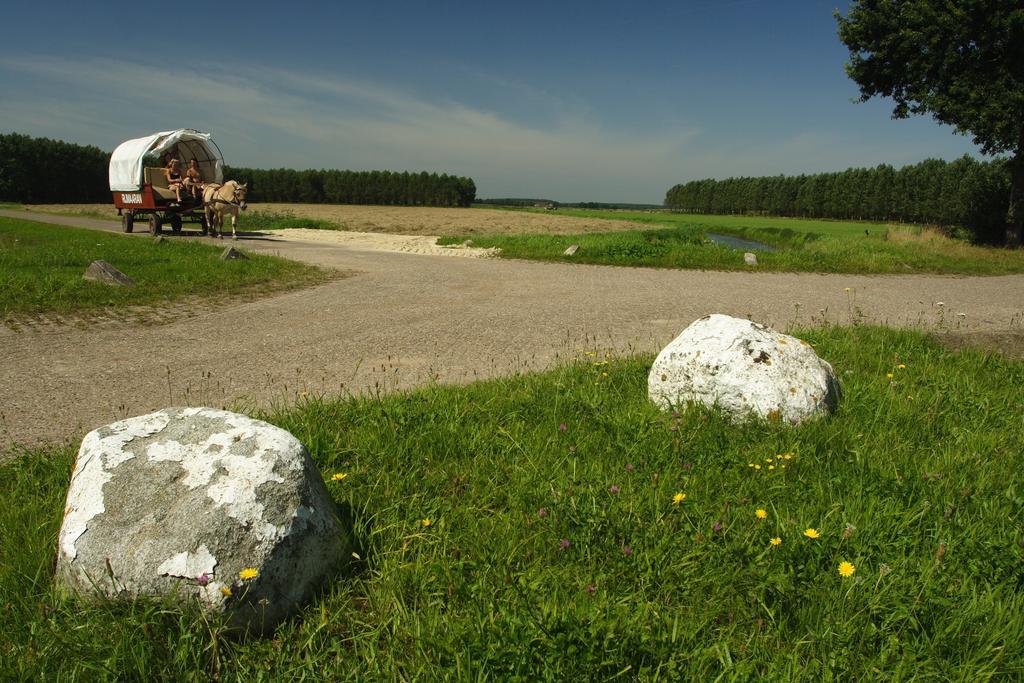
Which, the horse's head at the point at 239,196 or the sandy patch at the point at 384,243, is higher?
the horse's head at the point at 239,196

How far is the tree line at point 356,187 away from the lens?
83000mm

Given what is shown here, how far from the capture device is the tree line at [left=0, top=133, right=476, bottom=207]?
188 ft

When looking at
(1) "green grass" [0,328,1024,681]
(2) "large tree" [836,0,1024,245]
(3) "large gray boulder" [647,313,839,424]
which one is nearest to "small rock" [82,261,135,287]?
(1) "green grass" [0,328,1024,681]

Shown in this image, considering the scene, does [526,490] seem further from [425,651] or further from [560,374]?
[560,374]

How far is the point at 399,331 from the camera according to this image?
23.9 ft

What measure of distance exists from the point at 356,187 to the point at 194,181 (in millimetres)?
70544

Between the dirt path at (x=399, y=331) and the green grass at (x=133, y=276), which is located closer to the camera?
the dirt path at (x=399, y=331)

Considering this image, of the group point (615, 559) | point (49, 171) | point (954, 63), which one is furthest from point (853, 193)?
point (49, 171)

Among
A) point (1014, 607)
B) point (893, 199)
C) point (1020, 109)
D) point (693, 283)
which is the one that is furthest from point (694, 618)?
point (893, 199)

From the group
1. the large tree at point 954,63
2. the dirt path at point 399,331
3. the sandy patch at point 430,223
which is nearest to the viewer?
the dirt path at point 399,331

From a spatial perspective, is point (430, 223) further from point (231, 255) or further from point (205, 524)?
point (205, 524)

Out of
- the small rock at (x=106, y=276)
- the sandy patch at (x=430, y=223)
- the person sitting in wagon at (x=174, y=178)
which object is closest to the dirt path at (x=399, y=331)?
the small rock at (x=106, y=276)

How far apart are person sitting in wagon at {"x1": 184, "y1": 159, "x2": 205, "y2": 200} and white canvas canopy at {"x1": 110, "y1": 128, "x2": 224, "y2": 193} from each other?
23.2 inches

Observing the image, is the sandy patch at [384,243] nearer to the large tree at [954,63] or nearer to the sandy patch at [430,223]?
the sandy patch at [430,223]
